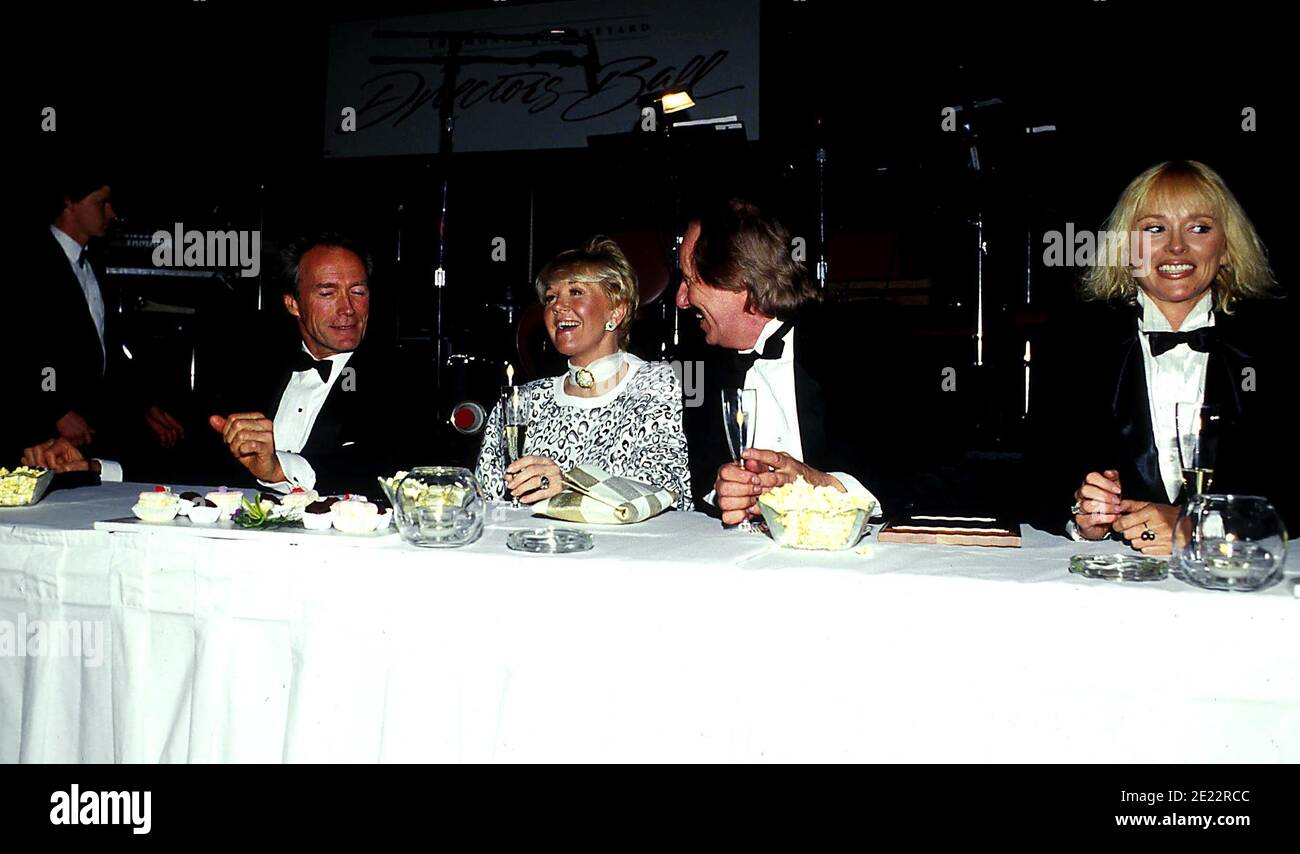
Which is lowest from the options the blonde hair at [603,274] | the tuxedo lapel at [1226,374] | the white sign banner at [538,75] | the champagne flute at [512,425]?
the champagne flute at [512,425]

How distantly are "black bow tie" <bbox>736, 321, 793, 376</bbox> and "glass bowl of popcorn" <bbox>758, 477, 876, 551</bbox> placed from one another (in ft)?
3.34

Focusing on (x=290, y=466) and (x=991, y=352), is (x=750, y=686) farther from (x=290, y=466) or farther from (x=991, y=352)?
(x=991, y=352)

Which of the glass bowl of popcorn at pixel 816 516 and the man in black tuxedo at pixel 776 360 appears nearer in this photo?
the glass bowl of popcorn at pixel 816 516

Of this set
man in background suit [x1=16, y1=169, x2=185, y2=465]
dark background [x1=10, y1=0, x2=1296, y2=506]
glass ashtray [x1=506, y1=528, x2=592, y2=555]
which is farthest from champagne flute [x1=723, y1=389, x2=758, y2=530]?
dark background [x1=10, y1=0, x2=1296, y2=506]

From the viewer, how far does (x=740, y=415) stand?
1518 mm

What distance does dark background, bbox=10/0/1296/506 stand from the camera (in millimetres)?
5277

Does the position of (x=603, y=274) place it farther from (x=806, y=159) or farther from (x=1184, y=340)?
(x=806, y=159)

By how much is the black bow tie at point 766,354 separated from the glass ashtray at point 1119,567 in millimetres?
1244

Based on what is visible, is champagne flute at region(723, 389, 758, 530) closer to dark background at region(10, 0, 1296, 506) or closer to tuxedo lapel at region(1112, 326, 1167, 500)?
tuxedo lapel at region(1112, 326, 1167, 500)

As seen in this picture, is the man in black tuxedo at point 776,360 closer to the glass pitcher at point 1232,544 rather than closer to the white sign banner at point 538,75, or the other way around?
the glass pitcher at point 1232,544

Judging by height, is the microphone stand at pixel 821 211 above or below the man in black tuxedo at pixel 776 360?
above

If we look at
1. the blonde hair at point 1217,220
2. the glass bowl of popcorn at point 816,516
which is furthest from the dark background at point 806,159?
the glass bowl of popcorn at point 816,516

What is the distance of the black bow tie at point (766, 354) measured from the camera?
97.4 inches
